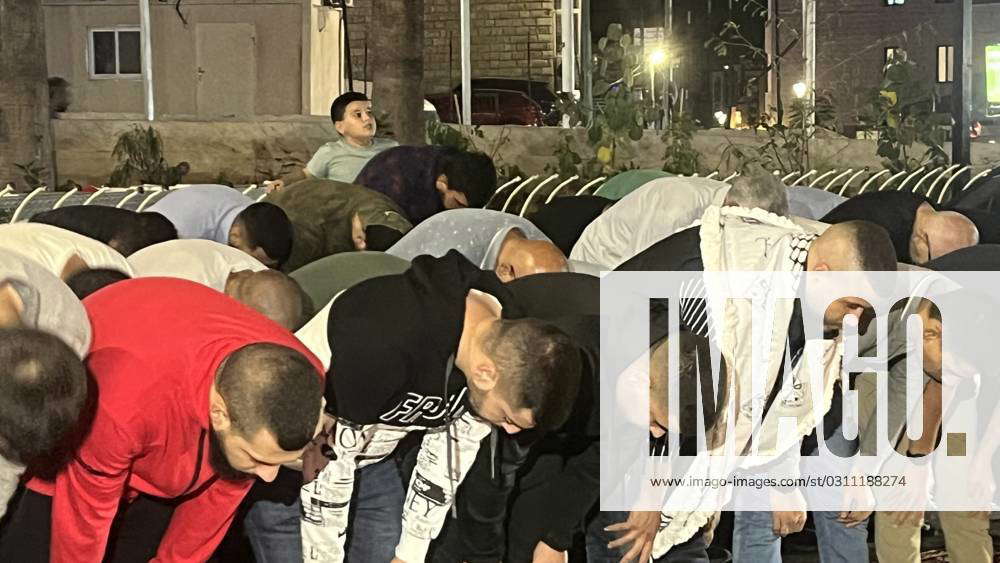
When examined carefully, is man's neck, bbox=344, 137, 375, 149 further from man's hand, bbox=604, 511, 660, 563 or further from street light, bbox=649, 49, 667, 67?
man's hand, bbox=604, 511, 660, 563

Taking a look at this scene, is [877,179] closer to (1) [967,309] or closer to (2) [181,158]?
(2) [181,158]

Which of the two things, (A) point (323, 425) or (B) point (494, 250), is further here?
(B) point (494, 250)

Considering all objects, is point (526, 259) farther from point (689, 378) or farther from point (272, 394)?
point (272, 394)

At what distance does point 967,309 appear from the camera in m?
4.76

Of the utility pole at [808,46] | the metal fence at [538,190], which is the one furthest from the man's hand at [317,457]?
the utility pole at [808,46]

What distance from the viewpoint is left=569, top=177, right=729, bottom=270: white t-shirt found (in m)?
5.60

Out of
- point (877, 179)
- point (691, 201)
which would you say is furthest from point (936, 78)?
point (691, 201)

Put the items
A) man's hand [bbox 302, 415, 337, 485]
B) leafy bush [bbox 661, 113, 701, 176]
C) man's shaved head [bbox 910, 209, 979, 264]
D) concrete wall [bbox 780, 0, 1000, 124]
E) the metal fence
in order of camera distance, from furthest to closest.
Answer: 1. concrete wall [bbox 780, 0, 1000, 124]
2. leafy bush [bbox 661, 113, 701, 176]
3. the metal fence
4. man's shaved head [bbox 910, 209, 979, 264]
5. man's hand [bbox 302, 415, 337, 485]

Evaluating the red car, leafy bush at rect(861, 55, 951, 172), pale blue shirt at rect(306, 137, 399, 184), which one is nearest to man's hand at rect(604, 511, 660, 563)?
pale blue shirt at rect(306, 137, 399, 184)

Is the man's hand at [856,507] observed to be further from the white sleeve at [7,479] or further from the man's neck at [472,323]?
the white sleeve at [7,479]

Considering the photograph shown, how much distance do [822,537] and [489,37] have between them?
12652 millimetres

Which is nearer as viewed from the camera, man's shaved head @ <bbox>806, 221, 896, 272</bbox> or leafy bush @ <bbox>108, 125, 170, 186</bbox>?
man's shaved head @ <bbox>806, 221, 896, 272</bbox>

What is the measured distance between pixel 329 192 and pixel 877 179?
461cm

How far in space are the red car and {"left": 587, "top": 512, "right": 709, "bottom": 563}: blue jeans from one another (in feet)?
37.7
